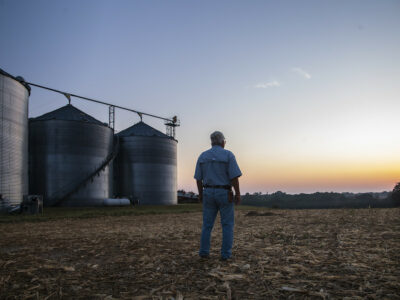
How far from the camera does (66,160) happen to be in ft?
109

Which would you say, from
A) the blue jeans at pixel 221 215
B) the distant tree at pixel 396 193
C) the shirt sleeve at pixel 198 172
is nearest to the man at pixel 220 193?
the blue jeans at pixel 221 215

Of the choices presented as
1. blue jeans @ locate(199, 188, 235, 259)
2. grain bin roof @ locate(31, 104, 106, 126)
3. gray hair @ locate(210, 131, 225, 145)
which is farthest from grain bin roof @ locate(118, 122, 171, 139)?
blue jeans @ locate(199, 188, 235, 259)

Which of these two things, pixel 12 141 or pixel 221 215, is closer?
pixel 221 215

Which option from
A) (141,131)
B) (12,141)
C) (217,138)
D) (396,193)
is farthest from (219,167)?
(396,193)

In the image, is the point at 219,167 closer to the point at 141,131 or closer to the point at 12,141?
the point at 12,141

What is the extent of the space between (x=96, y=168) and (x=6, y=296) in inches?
1283

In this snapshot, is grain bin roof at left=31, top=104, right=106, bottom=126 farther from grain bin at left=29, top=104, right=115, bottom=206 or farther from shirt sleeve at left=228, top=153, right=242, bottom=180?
shirt sleeve at left=228, top=153, right=242, bottom=180

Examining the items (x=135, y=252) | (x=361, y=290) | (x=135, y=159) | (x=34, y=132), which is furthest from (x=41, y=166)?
(x=361, y=290)

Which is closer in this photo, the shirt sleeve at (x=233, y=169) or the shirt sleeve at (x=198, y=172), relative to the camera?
the shirt sleeve at (x=233, y=169)

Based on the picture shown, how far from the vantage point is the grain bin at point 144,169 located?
4197 centimetres

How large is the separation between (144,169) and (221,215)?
36888 millimetres

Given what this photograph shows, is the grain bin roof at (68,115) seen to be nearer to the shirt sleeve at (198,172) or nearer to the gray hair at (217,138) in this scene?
the shirt sleeve at (198,172)

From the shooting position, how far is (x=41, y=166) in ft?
107

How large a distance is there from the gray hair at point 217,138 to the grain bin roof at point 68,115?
103ft
